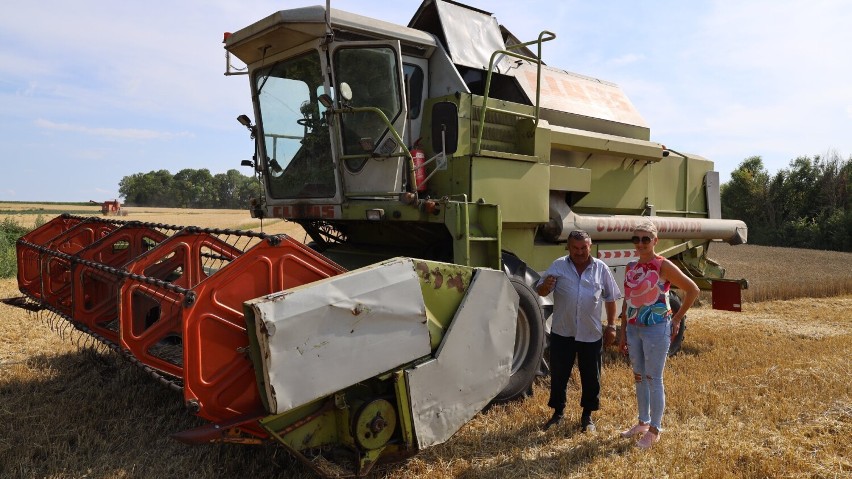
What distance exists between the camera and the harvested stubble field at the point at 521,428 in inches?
120

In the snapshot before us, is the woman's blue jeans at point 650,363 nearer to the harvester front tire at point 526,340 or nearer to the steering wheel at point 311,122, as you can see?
the harvester front tire at point 526,340

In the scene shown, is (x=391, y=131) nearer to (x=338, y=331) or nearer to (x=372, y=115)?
(x=372, y=115)

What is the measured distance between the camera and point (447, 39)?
4.77 m

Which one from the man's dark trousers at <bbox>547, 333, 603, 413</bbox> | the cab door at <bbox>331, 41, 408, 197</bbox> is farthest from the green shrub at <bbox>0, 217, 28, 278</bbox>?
the man's dark trousers at <bbox>547, 333, 603, 413</bbox>

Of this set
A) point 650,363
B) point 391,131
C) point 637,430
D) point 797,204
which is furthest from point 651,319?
point 797,204

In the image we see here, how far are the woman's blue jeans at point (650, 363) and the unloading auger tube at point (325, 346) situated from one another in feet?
2.58

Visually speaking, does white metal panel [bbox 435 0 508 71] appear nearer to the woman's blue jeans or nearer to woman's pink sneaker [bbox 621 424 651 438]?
the woman's blue jeans

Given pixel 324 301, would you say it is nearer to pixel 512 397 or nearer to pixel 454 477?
pixel 454 477

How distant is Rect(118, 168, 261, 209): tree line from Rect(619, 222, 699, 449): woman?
72119mm

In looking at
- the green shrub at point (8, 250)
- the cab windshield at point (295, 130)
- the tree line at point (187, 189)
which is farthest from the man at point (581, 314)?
the tree line at point (187, 189)

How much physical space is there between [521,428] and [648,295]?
114cm

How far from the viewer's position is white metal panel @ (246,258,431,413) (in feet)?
7.85

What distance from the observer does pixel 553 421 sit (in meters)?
3.72

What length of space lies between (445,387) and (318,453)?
2.32 feet
